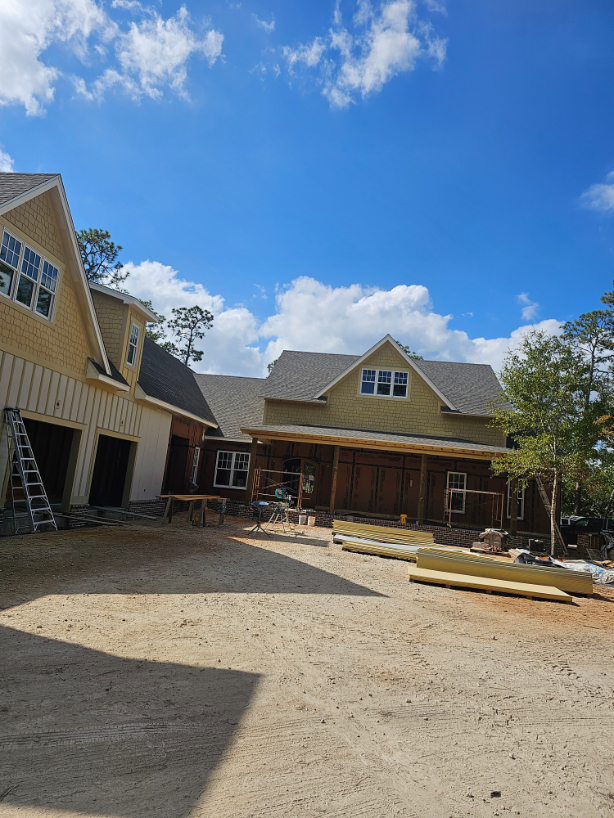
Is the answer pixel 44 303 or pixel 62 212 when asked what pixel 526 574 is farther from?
pixel 62 212

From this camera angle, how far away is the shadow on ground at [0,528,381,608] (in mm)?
7246

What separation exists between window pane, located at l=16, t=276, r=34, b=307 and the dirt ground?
5886 millimetres

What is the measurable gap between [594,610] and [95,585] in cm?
907

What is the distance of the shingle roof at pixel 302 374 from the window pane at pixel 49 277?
40.2 feet

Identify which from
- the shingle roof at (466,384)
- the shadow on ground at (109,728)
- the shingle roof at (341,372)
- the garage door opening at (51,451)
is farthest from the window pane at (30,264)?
the shingle roof at (466,384)

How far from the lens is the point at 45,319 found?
12.0 metres

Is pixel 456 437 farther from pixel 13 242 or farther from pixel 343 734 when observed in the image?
pixel 343 734

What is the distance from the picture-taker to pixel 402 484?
73.4ft

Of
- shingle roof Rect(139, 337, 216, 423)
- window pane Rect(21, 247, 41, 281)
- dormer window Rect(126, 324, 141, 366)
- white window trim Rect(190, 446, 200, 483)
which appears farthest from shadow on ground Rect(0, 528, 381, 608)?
white window trim Rect(190, 446, 200, 483)

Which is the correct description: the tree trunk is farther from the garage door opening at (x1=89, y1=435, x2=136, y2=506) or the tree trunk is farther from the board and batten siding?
the garage door opening at (x1=89, y1=435, x2=136, y2=506)

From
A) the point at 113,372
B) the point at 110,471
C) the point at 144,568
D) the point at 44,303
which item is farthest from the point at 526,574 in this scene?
the point at 110,471

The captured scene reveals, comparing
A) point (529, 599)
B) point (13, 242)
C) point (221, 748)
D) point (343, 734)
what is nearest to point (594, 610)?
point (529, 599)

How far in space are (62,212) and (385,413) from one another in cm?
1525

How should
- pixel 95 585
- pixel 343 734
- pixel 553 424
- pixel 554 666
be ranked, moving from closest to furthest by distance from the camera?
pixel 343 734, pixel 554 666, pixel 95 585, pixel 553 424
